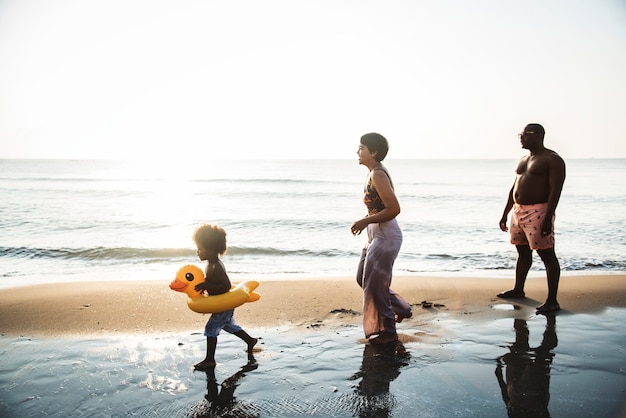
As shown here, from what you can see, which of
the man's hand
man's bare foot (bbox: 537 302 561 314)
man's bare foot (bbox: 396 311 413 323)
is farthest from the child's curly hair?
man's bare foot (bbox: 537 302 561 314)

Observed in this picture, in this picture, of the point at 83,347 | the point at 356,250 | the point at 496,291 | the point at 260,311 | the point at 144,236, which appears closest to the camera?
the point at 83,347

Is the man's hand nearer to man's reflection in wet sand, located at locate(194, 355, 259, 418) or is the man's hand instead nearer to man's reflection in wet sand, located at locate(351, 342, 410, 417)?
man's reflection in wet sand, located at locate(351, 342, 410, 417)

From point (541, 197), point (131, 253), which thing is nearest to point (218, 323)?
point (541, 197)

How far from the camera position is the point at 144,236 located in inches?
610

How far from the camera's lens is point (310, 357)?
445 cm

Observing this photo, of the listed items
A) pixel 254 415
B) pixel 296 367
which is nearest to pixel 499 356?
pixel 296 367

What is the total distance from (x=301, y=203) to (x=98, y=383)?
24.9 meters

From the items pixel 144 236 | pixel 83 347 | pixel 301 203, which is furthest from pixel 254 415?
pixel 301 203

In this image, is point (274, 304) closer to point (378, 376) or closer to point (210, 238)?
point (210, 238)

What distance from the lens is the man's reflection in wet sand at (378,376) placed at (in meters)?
3.41

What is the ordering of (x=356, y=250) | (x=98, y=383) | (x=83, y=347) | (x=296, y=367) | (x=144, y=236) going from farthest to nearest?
(x=144, y=236)
(x=356, y=250)
(x=83, y=347)
(x=296, y=367)
(x=98, y=383)

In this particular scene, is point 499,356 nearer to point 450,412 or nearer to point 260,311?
point 450,412

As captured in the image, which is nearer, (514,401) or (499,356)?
(514,401)

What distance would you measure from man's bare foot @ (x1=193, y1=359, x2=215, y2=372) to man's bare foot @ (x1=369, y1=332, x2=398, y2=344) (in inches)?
63.5
